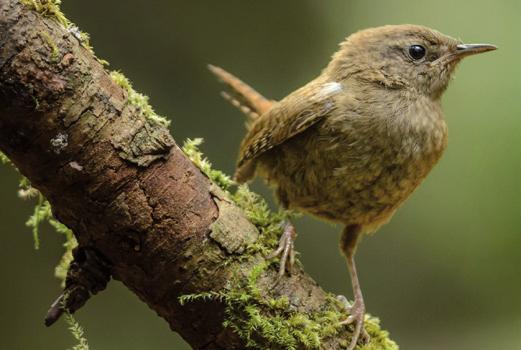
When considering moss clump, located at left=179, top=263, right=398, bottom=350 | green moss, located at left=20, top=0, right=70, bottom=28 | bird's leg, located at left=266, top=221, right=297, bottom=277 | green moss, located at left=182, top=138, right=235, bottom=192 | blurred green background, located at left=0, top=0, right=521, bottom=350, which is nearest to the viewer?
green moss, located at left=20, top=0, right=70, bottom=28

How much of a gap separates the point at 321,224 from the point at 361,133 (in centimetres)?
261

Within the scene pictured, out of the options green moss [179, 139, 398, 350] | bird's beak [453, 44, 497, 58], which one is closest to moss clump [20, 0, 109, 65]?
green moss [179, 139, 398, 350]

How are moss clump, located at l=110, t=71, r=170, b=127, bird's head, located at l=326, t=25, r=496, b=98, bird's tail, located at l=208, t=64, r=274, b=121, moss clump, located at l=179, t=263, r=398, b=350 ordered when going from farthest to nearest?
bird's tail, located at l=208, t=64, r=274, b=121
bird's head, located at l=326, t=25, r=496, b=98
moss clump, located at l=179, t=263, r=398, b=350
moss clump, located at l=110, t=71, r=170, b=127

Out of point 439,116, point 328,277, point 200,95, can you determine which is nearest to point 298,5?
point 200,95

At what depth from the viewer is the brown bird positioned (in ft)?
9.52

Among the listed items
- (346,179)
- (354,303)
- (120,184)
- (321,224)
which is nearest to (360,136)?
(346,179)

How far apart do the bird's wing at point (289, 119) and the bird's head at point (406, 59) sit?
0.18 m

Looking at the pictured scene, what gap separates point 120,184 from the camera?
6.49 feet

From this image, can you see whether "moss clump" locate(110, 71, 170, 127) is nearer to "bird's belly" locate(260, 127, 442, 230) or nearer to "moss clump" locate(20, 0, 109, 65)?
"moss clump" locate(20, 0, 109, 65)

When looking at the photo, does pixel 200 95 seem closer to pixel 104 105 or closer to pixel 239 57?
pixel 239 57

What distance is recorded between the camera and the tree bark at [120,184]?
5.80 feet

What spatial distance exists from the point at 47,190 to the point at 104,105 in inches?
11.6

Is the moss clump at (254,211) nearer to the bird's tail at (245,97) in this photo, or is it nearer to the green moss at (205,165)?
the green moss at (205,165)

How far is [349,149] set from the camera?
2.88m
